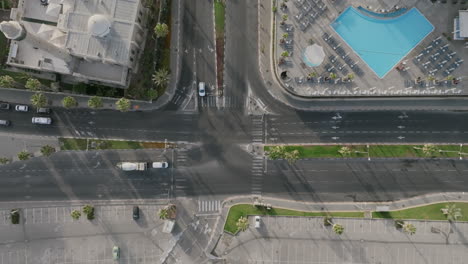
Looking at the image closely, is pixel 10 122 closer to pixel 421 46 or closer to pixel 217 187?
pixel 217 187

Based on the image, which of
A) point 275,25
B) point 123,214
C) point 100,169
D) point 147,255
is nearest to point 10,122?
point 100,169

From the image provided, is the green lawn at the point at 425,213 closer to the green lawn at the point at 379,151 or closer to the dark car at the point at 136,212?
Answer: the green lawn at the point at 379,151

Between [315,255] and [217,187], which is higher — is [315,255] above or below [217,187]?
below

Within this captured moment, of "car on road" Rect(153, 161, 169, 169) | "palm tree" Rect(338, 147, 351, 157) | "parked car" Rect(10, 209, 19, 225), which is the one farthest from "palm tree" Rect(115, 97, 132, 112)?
A: "palm tree" Rect(338, 147, 351, 157)

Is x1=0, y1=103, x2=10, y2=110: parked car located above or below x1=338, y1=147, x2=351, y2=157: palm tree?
above

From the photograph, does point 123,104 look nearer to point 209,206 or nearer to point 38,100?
point 38,100

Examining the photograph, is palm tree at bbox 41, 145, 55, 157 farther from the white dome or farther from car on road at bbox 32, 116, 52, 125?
the white dome

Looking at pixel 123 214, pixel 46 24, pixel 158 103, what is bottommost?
pixel 123 214
